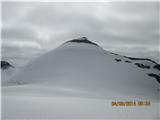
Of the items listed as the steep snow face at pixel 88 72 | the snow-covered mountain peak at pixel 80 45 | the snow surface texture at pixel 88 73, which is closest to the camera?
the snow surface texture at pixel 88 73

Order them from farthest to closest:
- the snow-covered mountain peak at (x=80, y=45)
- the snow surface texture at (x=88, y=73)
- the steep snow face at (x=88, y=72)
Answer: the snow-covered mountain peak at (x=80, y=45)
the steep snow face at (x=88, y=72)
the snow surface texture at (x=88, y=73)

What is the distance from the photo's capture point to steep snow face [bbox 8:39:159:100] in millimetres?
95050

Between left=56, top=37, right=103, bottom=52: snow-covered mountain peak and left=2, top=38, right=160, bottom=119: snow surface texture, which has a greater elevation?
left=56, top=37, right=103, bottom=52: snow-covered mountain peak

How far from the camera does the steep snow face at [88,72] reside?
95.1m

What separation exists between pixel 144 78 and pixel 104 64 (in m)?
20.5

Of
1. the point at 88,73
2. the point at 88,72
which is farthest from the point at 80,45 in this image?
the point at 88,73

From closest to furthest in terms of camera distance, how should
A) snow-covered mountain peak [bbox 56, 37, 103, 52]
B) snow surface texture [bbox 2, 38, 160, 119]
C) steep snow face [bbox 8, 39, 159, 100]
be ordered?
snow surface texture [bbox 2, 38, 160, 119] < steep snow face [bbox 8, 39, 159, 100] < snow-covered mountain peak [bbox 56, 37, 103, 52]

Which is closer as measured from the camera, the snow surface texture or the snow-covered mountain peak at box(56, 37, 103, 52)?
the snow surface texture

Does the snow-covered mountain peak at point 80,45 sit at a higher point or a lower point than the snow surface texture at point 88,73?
higher

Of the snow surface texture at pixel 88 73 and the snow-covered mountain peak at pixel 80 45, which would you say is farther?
the snow-covered mountain peak at pixel 80 45

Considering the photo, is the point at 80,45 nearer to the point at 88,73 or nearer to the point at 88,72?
the point at 88,72

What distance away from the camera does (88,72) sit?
377 feet

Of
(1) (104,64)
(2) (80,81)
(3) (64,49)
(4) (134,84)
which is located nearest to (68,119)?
(2) (80,81)

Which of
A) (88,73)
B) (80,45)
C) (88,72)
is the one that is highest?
(80,45)
